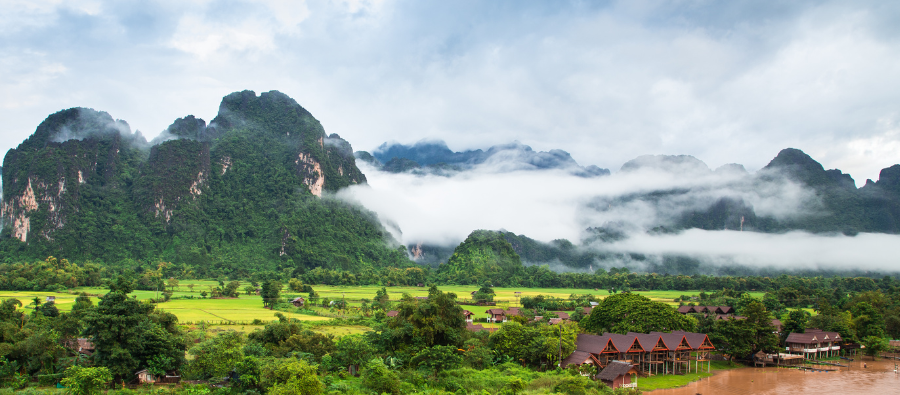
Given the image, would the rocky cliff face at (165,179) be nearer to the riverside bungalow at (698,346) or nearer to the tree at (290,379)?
the tree at (290,379)

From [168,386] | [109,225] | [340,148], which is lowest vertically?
[168,386]

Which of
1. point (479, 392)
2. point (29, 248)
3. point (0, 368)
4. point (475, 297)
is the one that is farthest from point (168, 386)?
point (29, 248)

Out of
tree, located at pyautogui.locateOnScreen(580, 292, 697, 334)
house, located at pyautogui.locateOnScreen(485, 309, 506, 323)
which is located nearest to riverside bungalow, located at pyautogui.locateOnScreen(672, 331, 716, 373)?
tree, located at pyautogui.locateOnScreen(580, 292, 697, 334)

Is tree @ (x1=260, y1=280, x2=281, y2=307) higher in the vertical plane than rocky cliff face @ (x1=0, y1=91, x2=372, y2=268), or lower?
lower

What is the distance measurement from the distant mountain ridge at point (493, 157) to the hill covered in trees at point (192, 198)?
73984mm

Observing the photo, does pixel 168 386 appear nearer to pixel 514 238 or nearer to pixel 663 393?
pixel 663 393

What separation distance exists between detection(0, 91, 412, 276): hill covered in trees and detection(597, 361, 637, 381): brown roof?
54.9 metres

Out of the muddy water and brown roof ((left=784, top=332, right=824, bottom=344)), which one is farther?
brown roof ((left=784, top=332, right=824, bottom=344))

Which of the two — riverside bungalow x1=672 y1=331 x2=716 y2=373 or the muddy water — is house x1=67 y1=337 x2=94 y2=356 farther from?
riverside bungalow x1=672 y1=331 x2=716 y2=373

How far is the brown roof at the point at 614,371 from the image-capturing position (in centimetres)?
1992

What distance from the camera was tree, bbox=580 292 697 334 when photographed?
26.9 meters

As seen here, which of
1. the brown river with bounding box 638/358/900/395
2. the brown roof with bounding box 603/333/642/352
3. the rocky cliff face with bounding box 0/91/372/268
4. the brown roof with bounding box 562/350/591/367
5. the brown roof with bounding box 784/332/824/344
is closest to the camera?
the brown river with bounding box 638/358/900/395

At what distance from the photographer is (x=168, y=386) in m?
17.9

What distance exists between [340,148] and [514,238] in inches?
1652
